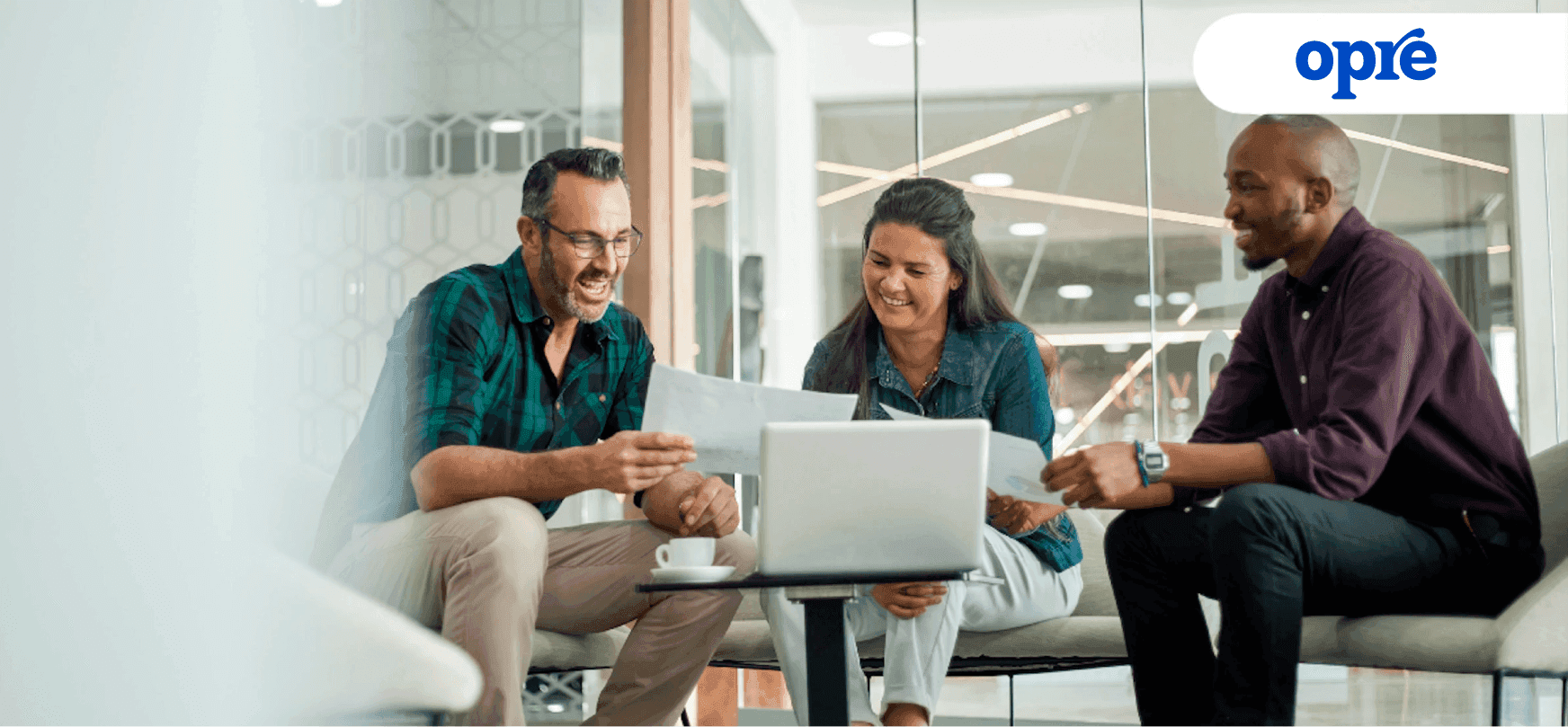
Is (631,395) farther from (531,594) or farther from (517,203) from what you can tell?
(517,203)

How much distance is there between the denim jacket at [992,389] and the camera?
2.28m

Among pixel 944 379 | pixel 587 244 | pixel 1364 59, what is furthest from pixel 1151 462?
pixel 1364 59

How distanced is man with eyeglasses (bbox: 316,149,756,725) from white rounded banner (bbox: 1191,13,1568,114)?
330 centimetres

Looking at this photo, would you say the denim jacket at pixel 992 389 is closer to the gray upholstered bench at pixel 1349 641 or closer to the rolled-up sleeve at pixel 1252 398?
the gray upholstered bench at pixel 1349 641

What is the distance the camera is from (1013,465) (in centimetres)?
164

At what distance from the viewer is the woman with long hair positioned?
2.05 metres

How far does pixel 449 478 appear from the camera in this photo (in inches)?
75.2

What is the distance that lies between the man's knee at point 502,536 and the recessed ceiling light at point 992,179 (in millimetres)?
3247

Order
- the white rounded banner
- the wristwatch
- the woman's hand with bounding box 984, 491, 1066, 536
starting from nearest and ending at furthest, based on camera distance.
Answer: the wristwatch < the woman's hand with bounding box 984, 491, 1066, 536 < the white rounded banner

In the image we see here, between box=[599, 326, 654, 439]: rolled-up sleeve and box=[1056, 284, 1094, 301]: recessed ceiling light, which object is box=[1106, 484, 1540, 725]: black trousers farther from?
box=[1056, 284, 1094, 301]: recessed ceiling light

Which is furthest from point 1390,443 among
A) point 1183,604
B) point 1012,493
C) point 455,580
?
point 455,580

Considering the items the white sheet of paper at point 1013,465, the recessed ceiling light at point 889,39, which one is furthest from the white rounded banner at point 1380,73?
the white sheet of paper at point 1013,465

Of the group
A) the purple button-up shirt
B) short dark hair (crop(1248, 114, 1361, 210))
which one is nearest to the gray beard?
the purple button-up shirt

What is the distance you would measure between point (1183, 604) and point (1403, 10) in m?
Answer: 3.77
